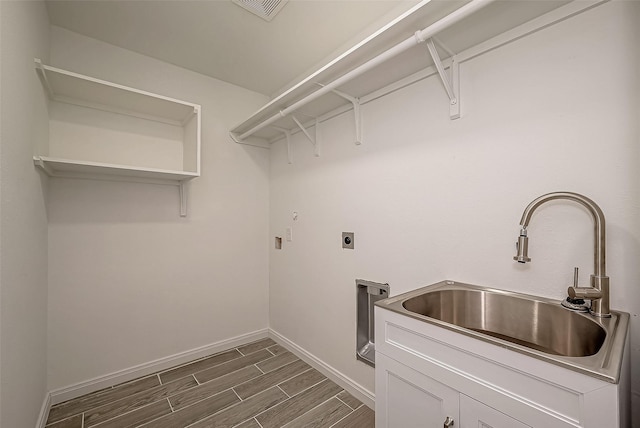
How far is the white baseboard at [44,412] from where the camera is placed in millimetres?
1636

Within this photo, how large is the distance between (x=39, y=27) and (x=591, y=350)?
3.19 meters

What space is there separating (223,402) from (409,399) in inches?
58.7

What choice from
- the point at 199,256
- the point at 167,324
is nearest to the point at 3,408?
the point at 167,324

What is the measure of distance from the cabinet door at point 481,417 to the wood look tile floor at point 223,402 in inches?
42.0

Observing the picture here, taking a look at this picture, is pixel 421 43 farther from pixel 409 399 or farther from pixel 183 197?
pixel 183 197

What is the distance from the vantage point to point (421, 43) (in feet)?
4.30

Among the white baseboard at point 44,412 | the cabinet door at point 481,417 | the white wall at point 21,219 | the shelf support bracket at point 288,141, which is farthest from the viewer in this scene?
the shelf support bracket at point 288,141

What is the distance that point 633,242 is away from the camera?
1.00m

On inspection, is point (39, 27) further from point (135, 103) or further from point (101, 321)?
point (101, 321)

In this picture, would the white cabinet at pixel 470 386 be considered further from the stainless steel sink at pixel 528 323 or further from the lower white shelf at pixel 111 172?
the lower white shelf at pixel 111 172

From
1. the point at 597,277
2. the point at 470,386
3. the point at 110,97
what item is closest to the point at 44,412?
the point at 110,97

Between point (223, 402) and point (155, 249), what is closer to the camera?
point (223, 402)

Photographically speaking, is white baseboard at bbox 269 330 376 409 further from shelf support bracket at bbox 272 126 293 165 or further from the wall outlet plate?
shelf support bracket at bbox 272 126 293 165

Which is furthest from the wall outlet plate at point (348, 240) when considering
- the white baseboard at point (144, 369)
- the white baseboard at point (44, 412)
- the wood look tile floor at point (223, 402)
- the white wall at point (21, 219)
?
the white baseboard at point (44, 412)
